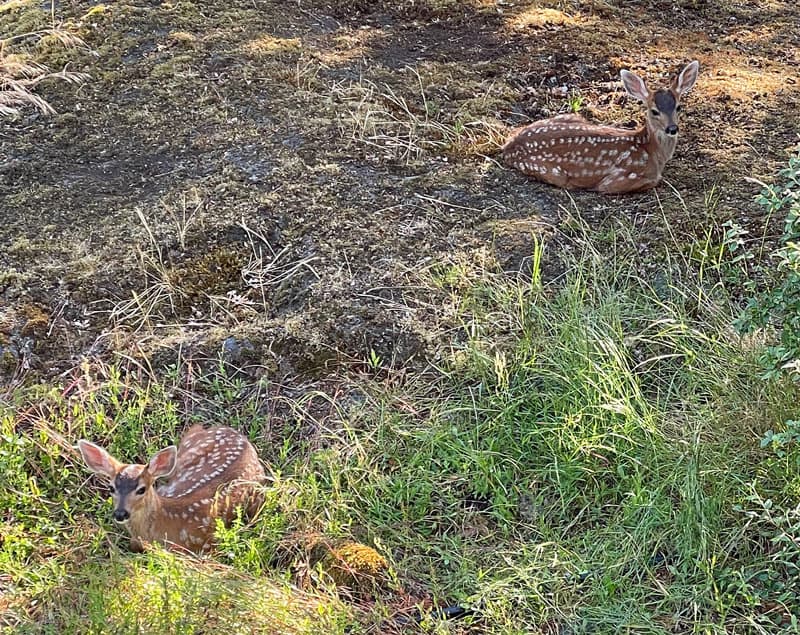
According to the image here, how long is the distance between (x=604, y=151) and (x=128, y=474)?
2.86 m

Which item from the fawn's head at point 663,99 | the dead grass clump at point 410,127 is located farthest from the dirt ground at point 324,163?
the fawn's head at point 663,99

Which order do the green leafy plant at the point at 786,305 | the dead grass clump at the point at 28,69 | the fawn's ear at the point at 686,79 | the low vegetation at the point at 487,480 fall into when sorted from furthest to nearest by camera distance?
the dead grass clump at the point at 28,69, the fawn's ear at the point at 686,79, the low vegetation at the point at 487,480, the green leafy plant at the point at 786,305

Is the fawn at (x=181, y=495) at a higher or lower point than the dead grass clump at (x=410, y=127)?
lower

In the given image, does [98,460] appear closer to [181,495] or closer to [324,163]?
[181,495]

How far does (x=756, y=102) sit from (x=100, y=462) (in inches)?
160

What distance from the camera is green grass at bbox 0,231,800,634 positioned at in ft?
10.0

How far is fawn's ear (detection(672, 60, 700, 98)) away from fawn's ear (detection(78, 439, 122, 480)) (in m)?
3.48

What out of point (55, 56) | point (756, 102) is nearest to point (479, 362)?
point (756, 102)

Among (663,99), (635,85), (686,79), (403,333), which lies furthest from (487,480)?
(686,79)

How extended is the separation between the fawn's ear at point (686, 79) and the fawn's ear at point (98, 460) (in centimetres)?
348

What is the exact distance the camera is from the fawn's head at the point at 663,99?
192 inches

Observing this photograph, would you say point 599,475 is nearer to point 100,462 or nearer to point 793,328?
point 793,328

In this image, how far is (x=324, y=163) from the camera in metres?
5.15

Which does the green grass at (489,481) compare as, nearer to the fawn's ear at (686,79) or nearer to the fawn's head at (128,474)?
the fawn's head at (128,474)
